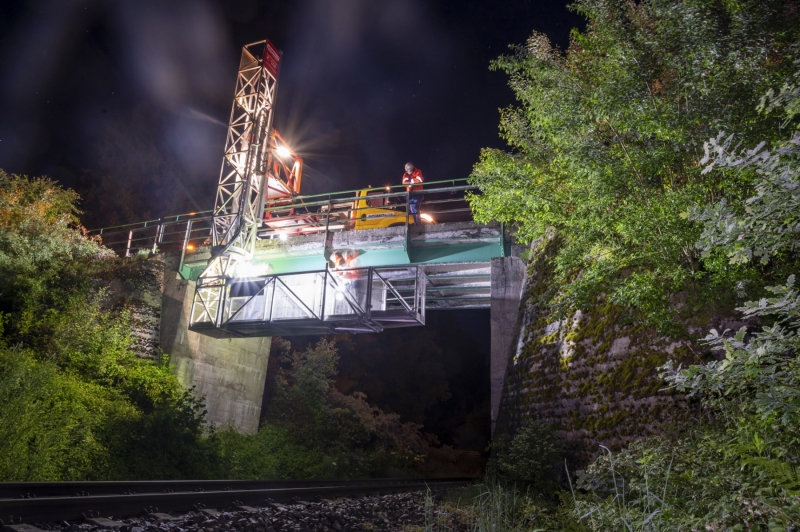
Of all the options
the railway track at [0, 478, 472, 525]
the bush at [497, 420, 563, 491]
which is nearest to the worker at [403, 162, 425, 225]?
the bush at [497, 420, 563, 491]

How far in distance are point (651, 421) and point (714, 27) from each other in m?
5.60

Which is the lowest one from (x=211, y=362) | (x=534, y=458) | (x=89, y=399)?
(x=534, y=458)

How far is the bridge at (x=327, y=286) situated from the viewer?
1336cm

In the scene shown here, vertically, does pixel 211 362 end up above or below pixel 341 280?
below

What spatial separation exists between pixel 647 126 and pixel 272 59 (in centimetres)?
1368

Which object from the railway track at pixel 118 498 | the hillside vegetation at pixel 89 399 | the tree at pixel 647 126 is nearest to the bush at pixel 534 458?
the tree at pixel 647 126

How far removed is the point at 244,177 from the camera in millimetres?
15688

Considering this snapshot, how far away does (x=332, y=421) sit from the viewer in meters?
17.8

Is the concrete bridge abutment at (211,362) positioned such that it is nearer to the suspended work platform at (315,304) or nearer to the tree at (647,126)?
the suspended work platform at (315,304)

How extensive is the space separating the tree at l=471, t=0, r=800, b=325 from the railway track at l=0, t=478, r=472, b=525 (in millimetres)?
5548

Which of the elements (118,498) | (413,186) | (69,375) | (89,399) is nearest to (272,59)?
(413,186)

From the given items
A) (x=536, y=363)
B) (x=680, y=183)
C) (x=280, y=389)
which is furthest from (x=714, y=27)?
(x=280, y=389)

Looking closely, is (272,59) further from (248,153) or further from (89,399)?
(89,399)

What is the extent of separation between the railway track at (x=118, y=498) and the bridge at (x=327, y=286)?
5415 mm
